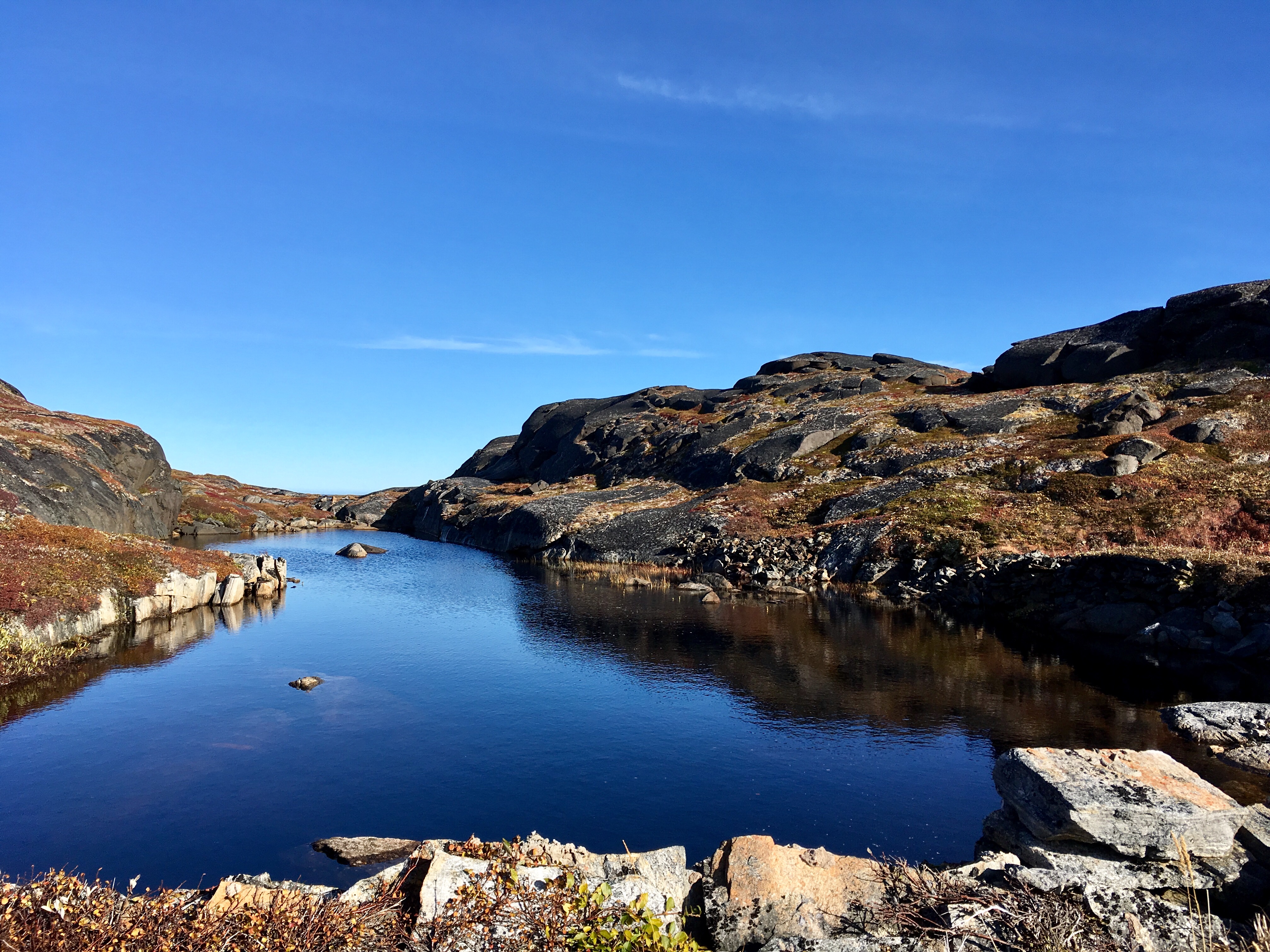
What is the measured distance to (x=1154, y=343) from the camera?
9956 cm

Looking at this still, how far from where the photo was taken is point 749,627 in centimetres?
5056

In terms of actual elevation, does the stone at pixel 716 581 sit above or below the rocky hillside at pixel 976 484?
below

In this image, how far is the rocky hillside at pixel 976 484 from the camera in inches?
2044

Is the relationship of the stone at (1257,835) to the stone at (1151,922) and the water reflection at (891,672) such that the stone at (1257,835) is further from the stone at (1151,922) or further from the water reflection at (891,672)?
the water reflection at (891,672)

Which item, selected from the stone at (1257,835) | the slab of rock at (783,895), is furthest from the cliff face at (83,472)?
the stone at (1257,835)

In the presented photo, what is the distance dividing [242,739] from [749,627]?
104 ft

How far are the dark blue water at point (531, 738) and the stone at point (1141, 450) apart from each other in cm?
3204

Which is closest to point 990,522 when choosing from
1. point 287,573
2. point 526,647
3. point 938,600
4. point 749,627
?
point 938,600

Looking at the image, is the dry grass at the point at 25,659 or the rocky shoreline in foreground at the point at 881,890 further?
the dry grass at the point at 25,659

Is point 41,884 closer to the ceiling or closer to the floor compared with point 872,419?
closer to the floor

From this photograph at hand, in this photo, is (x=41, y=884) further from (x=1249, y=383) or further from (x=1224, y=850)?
(x=1249, y=383)

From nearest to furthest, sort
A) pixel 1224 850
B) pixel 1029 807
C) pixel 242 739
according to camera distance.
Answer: pixel 1224 850 → pixel 1029 807 → pixel 242 739

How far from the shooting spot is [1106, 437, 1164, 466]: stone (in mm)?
66438

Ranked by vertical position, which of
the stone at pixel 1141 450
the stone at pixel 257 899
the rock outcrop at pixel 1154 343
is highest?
the rock outcrop at pixel 1154 343
